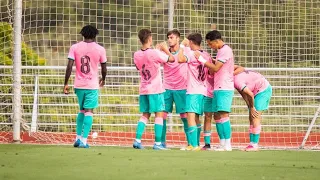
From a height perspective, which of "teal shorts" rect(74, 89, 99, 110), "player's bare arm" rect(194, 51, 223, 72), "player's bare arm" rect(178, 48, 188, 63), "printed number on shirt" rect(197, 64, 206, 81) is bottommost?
"teal shorts" rect(74, 89, 99, 110)

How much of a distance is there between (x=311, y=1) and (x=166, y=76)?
4.74 m

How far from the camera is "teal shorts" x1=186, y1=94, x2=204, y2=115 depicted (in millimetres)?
14766

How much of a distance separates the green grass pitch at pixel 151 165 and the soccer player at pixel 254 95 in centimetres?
86

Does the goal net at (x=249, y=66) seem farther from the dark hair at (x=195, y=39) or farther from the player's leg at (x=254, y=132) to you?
the dark hair at (x=195, y=39)

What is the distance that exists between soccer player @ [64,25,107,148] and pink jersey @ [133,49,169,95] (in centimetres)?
58

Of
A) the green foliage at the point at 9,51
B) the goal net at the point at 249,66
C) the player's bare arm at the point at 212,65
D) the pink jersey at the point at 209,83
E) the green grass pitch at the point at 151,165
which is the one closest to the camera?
the green grass pitch at the point at 151,165

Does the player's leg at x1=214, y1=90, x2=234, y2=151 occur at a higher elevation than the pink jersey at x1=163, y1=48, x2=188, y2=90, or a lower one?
lower

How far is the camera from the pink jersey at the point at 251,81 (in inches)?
583

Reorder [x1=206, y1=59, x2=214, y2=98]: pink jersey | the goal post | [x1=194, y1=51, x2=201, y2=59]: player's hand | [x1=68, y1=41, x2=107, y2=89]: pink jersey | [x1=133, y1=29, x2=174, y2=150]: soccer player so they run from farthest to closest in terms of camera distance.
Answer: the goal post
[x1=206, y1=59, x2=214, y2=98]: pink jersey
[x1=68, y1=41, x2=107, y2=89]: pink jersey
[x1=133, y1=29, x2=174, y2=150]: soccer player
[x1=194, y1=51, x2=201, y2=59]: player's hand

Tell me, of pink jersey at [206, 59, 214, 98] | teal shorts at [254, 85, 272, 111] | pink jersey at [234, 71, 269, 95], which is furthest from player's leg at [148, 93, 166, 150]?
teal shorts at [254, 85, 272, 111]

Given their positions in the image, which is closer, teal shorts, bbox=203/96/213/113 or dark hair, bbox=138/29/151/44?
dark hair, bbox=138/29/151/44

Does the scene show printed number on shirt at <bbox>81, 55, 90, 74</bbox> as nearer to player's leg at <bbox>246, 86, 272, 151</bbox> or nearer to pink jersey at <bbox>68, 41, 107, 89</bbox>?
pink jersey at <bbox>68, 41, 107, 89</bbox>

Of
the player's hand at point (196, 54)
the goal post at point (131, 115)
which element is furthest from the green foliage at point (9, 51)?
the player's hand at point (196, 54)

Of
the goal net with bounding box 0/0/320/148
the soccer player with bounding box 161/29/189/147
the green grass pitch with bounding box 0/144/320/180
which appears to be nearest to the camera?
the green grass pitch with bounding box 0/144/320/180
